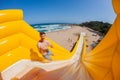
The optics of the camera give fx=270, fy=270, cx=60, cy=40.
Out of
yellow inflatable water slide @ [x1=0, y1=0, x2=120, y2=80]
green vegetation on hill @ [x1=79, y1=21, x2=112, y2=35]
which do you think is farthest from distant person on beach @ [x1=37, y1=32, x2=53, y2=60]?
green vegetation on hill @ [x1=79, y1=21, x2=112, y2=35]

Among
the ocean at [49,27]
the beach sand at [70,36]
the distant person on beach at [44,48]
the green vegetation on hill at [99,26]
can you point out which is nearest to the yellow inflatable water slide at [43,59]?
the distant person on beach at [44,48]

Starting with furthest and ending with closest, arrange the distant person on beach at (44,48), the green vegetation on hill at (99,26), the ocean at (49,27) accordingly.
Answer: the green vegetation on hill at (99,26)
the ocean at (49,27)
the distant person on beach at (44,48)

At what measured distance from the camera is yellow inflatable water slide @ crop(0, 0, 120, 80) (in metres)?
3.23

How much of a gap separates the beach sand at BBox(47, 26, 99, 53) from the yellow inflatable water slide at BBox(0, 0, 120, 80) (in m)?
1.42

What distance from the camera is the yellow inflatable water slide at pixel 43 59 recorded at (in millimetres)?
3234

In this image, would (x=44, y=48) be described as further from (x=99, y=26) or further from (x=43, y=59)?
(x=99, y=26)

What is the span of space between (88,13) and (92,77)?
286 cm

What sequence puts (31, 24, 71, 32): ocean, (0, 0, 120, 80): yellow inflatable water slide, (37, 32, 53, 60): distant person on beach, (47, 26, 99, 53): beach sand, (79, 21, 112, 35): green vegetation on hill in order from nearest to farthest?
(0, 0, 120, 80): yellow inflatable water slide → (37, 32, 53, 60): distant person on beach → (31, 24, 71, 32): ocean → (47, 26, 99, 53): beach sand → (79, 21, 112, 35): green vegetation on hill

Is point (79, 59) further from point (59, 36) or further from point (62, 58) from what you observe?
point (59, 36)

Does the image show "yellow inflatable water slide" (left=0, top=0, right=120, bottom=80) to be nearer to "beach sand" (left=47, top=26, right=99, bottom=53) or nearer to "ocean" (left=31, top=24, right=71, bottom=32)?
"ocean" (left=31, top=24, right=71, bottom=32)

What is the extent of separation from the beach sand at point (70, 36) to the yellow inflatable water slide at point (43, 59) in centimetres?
142

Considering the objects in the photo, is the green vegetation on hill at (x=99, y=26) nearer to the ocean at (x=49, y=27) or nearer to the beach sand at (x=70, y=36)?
the beach sand at (x=70, y=36)

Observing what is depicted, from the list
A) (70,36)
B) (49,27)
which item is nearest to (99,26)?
(70,36)

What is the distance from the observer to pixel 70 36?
6.20 m
